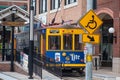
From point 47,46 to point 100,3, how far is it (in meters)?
9.50

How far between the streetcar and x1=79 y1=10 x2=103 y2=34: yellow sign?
8.81m

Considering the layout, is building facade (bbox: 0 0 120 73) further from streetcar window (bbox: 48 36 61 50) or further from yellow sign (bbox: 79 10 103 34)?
yellow sign (bbox: 79 10 103 34)

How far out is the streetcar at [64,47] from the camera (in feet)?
77.6

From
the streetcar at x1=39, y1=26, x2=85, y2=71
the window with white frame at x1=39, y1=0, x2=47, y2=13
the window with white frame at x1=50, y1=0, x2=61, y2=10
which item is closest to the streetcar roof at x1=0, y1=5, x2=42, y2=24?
the streetcar at x1=39, y1=26, x2=85, y2=71

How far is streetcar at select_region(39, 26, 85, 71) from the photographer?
23.6m

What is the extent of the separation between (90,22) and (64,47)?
9016 millimetres

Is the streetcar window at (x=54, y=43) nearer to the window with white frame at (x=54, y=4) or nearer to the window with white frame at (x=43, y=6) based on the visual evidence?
the window with white frame at (x=54, y=4)

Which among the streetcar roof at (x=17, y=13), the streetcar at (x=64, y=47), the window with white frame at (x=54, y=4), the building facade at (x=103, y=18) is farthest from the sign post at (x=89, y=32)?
the window with white frame at (x=54, y=4)

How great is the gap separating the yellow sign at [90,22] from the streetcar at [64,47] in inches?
347

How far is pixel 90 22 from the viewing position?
1480 cm

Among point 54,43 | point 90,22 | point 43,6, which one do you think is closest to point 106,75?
point 54,43

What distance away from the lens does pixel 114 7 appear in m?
29.7

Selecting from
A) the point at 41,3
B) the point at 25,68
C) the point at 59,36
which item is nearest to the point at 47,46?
the point at 59,36

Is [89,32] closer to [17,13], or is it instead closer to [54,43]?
[54,43]
